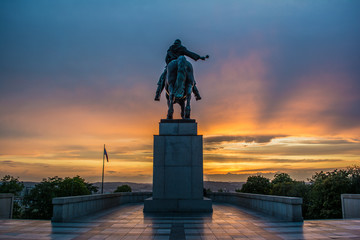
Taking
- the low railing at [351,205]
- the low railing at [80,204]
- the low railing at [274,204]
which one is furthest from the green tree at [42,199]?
the low railing at [351,205]

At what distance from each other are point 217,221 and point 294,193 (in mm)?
49180

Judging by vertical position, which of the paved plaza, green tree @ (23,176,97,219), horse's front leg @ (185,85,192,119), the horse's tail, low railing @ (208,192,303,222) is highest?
the horse's tail

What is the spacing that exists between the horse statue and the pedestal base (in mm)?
5094

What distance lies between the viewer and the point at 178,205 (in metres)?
16.2

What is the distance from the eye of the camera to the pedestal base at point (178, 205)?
52.9 feet

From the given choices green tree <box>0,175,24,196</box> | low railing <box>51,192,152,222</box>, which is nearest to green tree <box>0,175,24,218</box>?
green tree <box>0,175,24,196</box>

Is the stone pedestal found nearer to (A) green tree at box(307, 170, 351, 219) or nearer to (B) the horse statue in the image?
(B) the horse statue

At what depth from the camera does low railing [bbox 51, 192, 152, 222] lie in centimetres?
1249

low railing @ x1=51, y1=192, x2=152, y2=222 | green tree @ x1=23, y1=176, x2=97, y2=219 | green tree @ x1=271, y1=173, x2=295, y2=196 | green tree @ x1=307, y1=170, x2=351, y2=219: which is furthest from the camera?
green tree @ x1=271, y1=173, x2=295, y2=196

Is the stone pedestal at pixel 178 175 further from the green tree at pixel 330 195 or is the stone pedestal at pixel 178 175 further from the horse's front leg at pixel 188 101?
the green tree at pixel 330 195

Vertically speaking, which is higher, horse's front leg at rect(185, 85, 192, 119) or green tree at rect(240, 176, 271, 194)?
horse's front leg at rect(185, 85, 192, 119)

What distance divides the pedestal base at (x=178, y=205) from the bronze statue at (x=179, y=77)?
510 centimetres

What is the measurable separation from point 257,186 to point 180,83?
69.0 m

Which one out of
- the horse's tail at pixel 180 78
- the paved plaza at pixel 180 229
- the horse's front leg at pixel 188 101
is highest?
the horse's tail at pixel 180 78
